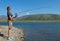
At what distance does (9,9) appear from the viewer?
1236cm

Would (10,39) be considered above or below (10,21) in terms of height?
below

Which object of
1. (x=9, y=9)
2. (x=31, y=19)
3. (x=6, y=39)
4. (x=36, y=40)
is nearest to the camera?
(x=9, y=9)

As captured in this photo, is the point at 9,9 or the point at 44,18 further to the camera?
the point at 44,18

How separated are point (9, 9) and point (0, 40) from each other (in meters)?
2.12

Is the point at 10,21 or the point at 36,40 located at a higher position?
the point at 10,21

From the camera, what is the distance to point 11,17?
1251cm

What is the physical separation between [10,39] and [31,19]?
184270 mm

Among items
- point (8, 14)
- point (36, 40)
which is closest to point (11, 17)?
point (8, 14)

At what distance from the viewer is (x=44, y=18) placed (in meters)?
199

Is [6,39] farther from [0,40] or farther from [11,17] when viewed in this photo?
[11,17]

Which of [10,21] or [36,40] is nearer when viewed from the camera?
[10,21]

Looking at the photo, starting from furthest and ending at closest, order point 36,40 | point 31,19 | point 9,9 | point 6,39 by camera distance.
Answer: point 31,19 < point 36,40 < point 6,39 < point 9,9

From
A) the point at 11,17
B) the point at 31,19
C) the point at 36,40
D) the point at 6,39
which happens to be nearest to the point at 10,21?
the point at 11,17

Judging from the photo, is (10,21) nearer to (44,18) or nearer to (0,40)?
(0,40)
